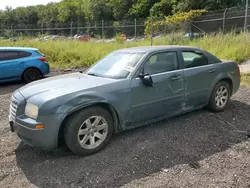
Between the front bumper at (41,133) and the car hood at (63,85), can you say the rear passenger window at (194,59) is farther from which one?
the front bumper at (41,133)

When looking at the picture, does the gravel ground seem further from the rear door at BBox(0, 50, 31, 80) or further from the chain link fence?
the chain link fence

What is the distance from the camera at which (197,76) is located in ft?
16.1

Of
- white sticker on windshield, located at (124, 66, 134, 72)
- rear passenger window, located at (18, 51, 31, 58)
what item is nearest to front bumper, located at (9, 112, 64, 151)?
white sticker on windshield, located at (124, 66, 134, 72)

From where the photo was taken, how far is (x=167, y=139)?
420 centimetres

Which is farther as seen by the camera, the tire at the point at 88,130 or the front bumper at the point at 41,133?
the tire at the point at 88,130

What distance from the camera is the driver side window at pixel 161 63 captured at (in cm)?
438

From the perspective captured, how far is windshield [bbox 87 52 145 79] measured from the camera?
13.9 feet

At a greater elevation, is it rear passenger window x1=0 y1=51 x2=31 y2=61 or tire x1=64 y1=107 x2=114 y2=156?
rear passenger window x1=0 y1=51 x2=31 y2=61

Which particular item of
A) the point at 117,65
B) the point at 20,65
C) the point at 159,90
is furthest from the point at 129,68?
the point at 20,65

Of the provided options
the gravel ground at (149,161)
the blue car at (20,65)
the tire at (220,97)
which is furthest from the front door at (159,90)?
the blue car at (20,65)

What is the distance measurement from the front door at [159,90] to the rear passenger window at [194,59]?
26 cm

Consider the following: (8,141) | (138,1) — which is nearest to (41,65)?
Result: (8,141)

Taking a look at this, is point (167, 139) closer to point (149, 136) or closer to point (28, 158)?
point (149, 136)

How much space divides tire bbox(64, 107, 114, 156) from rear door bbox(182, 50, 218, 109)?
1746 millimetres
